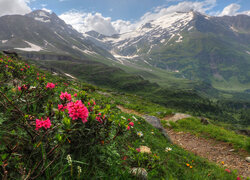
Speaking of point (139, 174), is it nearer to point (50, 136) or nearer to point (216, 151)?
point (50, 136)

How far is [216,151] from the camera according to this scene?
411 inches

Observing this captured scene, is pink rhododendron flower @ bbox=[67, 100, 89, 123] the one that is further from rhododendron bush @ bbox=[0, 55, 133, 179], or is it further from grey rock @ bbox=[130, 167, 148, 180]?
grey rock @ bbox=[130, 167, 148, 180]

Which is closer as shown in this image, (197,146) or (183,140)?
(197,146)

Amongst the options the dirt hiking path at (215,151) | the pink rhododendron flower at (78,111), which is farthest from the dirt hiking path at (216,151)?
the pink rhododendron flower at (78,111)

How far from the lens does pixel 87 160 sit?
2.78 meters

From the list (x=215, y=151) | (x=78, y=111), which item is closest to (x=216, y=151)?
(x=215, y=151)

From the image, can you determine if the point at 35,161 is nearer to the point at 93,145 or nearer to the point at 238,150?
the point at 93,145

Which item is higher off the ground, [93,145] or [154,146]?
[93,145]

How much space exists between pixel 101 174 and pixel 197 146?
Result: 11.3 meters

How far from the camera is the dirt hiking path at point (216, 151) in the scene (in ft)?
28.2

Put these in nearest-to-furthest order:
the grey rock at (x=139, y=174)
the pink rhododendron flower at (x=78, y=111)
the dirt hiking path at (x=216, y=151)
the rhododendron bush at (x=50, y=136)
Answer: the rhododendron bush at (x=50, y=136)
the pink rhododendron flower at (x=78, y=111)
the grey rock at (x=139, y=174)
the dirt hiking path at (x=216, y=151)

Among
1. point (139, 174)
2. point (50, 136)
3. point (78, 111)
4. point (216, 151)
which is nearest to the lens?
point (78, 111)

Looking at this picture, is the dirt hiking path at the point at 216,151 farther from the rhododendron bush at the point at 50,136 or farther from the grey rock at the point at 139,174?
the rhododendron bush at the point at 50,136

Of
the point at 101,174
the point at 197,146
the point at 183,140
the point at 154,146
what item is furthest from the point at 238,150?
the point at 101,174
